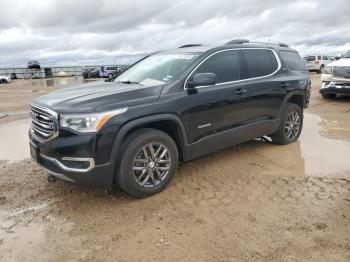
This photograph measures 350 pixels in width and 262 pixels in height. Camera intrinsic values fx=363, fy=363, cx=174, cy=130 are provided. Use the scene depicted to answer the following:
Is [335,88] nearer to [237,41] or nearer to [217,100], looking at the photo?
[237,41]

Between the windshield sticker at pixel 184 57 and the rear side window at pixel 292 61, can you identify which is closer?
the windshield sticker at pixel 184 57

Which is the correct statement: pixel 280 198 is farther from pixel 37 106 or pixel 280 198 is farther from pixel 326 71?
pixel 326 71

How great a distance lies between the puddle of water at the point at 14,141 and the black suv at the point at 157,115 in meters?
2.14

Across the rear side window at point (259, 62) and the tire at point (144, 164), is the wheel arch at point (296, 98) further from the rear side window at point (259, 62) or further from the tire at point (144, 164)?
the tire at point (144, 164)

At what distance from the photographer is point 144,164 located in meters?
4.24

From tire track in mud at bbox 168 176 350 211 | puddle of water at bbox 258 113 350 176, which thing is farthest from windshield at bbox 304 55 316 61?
tire track in mud at bbox 168 176 350 211

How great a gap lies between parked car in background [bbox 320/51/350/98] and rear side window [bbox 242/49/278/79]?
6023 mm

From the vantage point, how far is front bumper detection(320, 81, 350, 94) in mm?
11078

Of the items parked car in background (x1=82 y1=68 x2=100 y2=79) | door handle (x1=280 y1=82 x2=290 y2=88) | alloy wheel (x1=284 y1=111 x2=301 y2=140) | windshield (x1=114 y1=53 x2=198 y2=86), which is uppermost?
parked car in background (x1=82 y1=68 x2=100 y2=79)

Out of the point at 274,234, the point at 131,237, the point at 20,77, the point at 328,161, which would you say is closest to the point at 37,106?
the point at 131,237

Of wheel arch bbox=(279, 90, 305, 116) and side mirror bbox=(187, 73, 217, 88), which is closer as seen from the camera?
side mirror bbox=(187, 73, 217, 88)

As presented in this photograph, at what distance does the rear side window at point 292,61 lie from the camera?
6.40 meters

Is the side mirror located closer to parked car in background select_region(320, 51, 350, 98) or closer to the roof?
the roof

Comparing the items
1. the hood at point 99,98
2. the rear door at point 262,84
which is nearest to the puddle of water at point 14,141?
the hood at point 99,98
